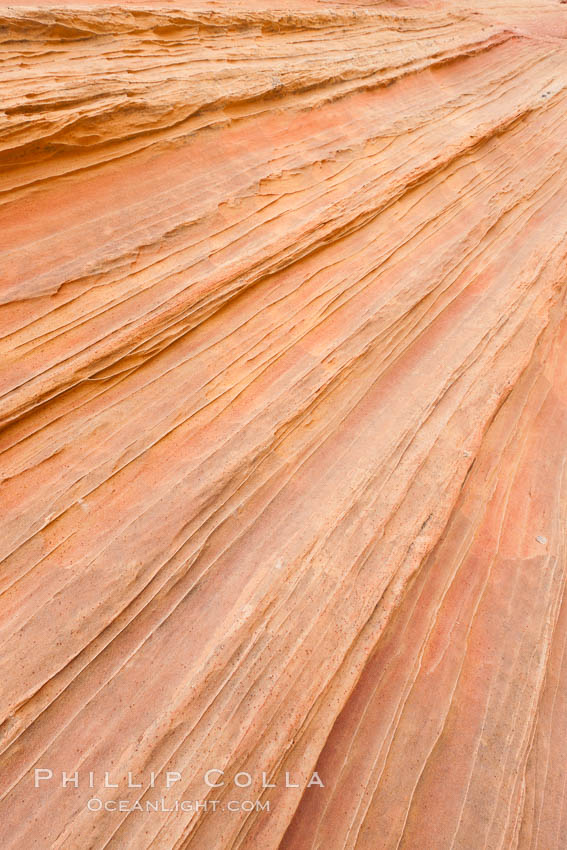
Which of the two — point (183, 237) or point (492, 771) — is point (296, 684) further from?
point (183, 237)

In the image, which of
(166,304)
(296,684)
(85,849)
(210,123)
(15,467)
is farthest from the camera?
(210,123)

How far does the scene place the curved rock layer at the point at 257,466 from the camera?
253 centimetres

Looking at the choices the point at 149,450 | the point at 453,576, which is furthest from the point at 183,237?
the point at 453,576

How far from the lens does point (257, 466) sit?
A: 136 inches

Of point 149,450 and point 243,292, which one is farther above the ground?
point 243,292

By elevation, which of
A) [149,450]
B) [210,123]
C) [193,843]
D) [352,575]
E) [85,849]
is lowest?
[193,843]

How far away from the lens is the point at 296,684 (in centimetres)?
271

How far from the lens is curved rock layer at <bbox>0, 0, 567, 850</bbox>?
253cm

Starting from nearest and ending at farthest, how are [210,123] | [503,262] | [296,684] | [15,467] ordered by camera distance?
[296,684]
[15,467]
[210,123]
[503,262]

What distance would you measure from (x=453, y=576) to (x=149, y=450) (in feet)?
6.93

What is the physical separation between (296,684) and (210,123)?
470cm

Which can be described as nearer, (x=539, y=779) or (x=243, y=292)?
(x=539, y=779)

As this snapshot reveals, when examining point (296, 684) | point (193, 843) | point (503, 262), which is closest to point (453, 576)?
point (296, 684)

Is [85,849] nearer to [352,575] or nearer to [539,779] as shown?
[352,575]
